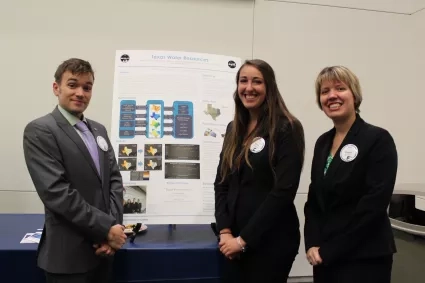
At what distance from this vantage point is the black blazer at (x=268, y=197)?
1381mm

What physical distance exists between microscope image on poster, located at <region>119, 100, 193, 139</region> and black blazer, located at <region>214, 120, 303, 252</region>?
61cm

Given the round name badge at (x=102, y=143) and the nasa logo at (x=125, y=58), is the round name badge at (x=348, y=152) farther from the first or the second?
the nasa logo at (x=125, y=58)

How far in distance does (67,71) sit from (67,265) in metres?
0.81

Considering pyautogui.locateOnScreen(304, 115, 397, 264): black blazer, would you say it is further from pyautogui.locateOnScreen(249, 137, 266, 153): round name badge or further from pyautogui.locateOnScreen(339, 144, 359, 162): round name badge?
pyautogui.locateOnScreen(249, 137, 266, 153): round name badge

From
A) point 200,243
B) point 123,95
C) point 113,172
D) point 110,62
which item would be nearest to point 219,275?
point 200,243

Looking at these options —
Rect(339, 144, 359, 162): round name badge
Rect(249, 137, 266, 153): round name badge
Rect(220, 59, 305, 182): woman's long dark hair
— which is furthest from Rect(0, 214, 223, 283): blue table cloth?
Rect(339, 144, 359, 162): round name badge

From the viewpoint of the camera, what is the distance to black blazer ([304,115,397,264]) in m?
1.26

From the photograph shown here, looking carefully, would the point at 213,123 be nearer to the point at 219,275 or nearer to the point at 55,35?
the point at 219,275

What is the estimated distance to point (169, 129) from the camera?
1.98m

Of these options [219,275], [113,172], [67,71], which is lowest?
[219,275]

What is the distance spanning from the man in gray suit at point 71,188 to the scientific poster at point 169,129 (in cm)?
44

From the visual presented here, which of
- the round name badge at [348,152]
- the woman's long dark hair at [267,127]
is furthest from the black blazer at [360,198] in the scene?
the woman's long dark hair at [267,127]

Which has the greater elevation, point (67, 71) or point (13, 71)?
point (13, 71)

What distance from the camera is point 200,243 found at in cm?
173
